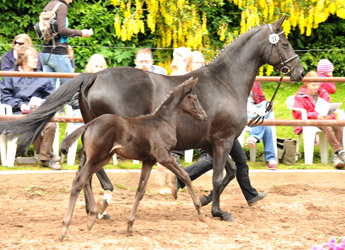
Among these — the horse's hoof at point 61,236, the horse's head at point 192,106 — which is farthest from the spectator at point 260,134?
the horse's hoof at point 61,236

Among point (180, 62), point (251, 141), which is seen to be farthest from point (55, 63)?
point (251, 141)

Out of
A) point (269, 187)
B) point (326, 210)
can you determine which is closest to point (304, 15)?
point (269, 187)

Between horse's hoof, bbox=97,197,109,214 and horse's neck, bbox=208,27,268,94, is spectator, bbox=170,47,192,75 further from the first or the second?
horse's hoof, bbox=97,197,109,214

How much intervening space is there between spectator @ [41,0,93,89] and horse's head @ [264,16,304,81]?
298 centimetres

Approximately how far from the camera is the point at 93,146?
593cm

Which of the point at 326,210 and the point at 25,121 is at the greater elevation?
the point at 25,121

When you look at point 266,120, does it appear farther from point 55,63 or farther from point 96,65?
point 55,63

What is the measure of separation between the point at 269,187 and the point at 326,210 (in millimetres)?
1291

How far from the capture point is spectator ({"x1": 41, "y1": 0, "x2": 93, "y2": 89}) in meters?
9.07

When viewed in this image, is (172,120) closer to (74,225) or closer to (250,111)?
(74,225)

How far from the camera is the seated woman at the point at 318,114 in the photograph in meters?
9.17

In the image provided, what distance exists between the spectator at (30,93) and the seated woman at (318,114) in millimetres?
3348

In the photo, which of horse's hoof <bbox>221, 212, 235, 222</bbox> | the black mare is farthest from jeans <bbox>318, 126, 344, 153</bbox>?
horse's hoof <bbox>221, 212, 235, 222</bbox>

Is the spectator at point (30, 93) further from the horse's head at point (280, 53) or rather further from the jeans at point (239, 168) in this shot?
the horse's head at point (280, 53)
